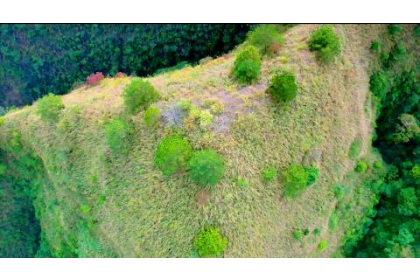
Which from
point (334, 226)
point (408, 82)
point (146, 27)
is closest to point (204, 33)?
point (146, 27)

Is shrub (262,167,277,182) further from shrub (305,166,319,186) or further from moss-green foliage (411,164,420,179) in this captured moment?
moss-green foliage (411,164,420,179)

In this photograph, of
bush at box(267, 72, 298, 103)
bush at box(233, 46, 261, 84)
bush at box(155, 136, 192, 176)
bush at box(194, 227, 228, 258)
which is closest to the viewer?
bush at box(155, 136, 192, 176)

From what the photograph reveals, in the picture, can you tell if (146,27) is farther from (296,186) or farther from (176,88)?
(296,186)

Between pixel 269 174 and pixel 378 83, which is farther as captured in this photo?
pixel 378 83

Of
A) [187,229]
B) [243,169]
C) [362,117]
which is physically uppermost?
[362,117]

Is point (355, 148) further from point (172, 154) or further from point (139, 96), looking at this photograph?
point (139, 96)

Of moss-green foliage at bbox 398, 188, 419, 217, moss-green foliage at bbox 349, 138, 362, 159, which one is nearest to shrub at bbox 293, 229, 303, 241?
moss-green foliage at bbox 349, 138, 362, 159

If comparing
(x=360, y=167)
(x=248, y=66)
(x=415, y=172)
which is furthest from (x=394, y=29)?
(x=248, y=66)
